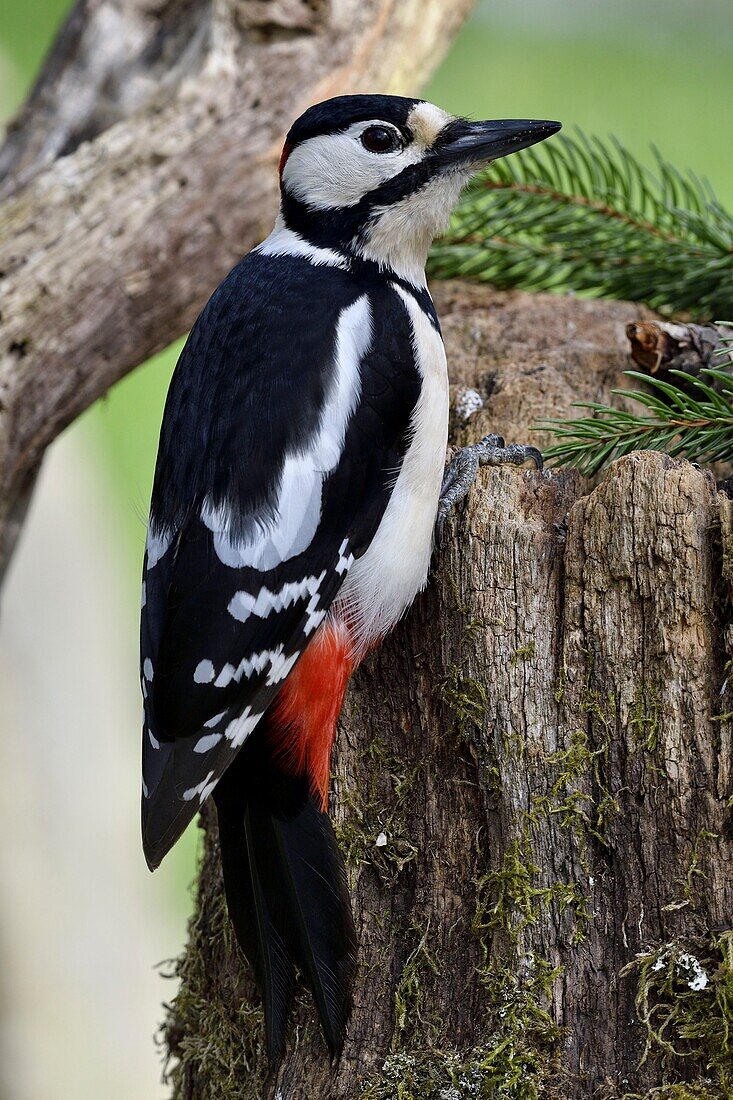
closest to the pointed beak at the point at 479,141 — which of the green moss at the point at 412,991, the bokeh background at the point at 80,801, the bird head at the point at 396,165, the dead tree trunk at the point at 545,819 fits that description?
the bird head at the point at 396,165

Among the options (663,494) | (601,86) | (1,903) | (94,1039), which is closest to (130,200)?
(663,494)

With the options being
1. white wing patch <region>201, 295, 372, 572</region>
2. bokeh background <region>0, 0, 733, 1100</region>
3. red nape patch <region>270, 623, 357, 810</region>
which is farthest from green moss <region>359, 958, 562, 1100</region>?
bokeh background <region>0, 0, 733, 1100</region>

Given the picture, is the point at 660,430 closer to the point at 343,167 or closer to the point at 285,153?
the point at 343,167

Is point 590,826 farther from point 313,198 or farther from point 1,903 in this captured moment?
point 1,903

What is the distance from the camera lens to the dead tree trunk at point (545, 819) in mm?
1248

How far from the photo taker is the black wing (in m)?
1.44

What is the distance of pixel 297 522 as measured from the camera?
154 cm

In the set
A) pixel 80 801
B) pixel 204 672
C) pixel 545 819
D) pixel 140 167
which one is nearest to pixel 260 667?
pixel 204 672

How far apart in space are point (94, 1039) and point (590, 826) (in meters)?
2.81

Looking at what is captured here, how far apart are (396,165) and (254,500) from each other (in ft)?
2.19

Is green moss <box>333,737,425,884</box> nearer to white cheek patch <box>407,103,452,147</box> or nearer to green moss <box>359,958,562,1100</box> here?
green moss <box>359,958,562,1100</box>

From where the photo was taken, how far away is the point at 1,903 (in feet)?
11.1

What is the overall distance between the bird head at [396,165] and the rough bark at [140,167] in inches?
21.8

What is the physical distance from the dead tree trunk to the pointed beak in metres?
→ 0.62
